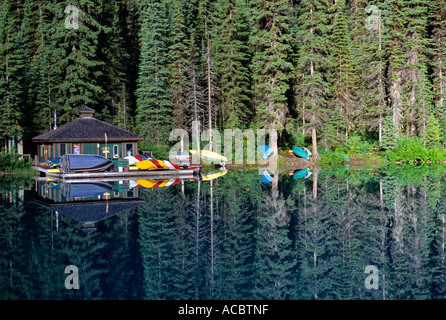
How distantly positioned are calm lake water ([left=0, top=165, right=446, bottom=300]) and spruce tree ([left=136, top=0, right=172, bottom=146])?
2478 centimetres

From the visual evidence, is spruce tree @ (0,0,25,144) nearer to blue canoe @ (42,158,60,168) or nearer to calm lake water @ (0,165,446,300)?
blue canoe @ (42,158,60,168)

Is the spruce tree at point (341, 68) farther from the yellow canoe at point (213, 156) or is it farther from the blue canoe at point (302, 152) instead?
the yellow canoe at point (213, 156)

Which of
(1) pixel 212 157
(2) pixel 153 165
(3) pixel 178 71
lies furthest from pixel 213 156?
(3) pixel 178 71

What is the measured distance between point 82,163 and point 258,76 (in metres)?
19.8

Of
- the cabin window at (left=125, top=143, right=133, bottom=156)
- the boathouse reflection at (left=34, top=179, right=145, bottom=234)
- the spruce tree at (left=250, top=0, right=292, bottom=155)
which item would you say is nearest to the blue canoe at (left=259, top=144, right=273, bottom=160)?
the spruce tree at (left=250, top=0, right=292, bottom=155)

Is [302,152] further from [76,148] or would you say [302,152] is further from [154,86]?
[76,148]

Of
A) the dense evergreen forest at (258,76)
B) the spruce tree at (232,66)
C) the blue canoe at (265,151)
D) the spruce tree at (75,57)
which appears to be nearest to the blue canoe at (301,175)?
the blue canoe at (265,151)

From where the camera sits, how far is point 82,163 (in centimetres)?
A: 3112

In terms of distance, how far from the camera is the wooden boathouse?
3556 centimetres

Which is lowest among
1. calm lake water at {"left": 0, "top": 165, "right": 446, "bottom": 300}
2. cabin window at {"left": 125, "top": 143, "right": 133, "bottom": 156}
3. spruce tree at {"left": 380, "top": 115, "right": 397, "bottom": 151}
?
calm lake water at {"left": 0, "top": 165, "right": 446, "bottom": 300}

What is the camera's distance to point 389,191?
2206cm
